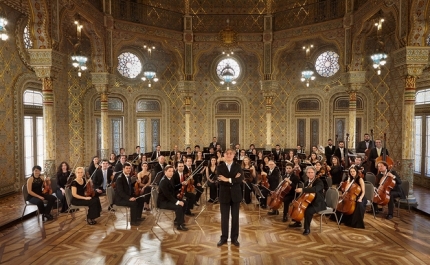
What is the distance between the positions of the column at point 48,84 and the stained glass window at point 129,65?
7.18 metres

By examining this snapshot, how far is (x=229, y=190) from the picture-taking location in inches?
266

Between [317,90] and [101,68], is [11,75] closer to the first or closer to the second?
[101,68]

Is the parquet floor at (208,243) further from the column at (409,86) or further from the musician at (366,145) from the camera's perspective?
the musician at (366,145)

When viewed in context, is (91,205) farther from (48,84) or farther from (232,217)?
(48,84)

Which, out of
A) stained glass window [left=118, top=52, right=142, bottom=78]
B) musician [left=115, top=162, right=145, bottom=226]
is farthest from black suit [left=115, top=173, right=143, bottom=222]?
stained glass window [left=118, top=52, right=142, bottom=78]

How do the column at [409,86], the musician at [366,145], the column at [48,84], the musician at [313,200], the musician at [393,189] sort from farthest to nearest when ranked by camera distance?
the musician at [366,145], the column at [48,84], the column at [409,86], the musician at [393,189], the musician at [313,200]

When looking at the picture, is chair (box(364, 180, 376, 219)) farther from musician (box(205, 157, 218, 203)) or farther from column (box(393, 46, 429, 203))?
musician (box(205, 157, 218, 203))

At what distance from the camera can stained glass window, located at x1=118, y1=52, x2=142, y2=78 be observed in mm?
17719

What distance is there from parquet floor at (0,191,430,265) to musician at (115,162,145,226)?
0.28m

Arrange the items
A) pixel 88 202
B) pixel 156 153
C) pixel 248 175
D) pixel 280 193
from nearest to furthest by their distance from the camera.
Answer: pixel 88 202, pixel 280 193, pixel 248 175, pixel 156 153

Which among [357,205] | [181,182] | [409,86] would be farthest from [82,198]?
[409,86]

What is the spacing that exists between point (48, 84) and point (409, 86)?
11.4m

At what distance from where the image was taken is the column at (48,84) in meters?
10.1

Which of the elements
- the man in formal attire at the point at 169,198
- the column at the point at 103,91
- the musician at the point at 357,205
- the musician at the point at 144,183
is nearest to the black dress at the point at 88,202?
the musician at the point at 144,183
